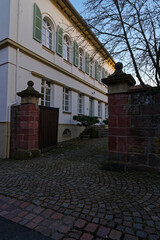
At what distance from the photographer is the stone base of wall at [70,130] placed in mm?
9758

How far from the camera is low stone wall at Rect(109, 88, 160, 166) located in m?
3.57

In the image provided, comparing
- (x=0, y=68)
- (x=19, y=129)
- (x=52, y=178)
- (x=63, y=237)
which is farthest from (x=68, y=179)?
(x=0, y=68)

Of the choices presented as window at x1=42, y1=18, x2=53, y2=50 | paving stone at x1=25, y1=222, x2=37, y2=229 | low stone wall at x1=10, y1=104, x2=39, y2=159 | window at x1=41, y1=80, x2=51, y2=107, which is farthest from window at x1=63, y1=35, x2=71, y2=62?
paving stone at x1=25, y1=222, x2=37, y2=229

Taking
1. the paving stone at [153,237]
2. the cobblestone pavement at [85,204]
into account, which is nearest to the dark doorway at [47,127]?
the cobblestone pavement at [85,204]

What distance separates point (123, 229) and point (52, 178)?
2.07 meters

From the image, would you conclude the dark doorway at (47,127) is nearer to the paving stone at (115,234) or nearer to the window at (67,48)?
the paving stone at (115,234)

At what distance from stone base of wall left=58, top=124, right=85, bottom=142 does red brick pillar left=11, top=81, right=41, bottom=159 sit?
140 inches

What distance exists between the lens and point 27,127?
5910 mm

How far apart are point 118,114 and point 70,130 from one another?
7.01 meters

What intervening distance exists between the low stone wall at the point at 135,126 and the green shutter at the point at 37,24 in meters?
6.43

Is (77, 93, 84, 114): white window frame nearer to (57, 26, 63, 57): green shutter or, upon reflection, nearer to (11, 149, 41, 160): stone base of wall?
(57, 26, 63, 57): green shutter

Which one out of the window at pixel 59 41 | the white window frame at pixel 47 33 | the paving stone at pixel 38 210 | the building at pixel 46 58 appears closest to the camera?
the paving stone at pixel 38 210

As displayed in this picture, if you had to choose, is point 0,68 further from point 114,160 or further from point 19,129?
point 114,160

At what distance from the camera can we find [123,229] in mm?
1772
